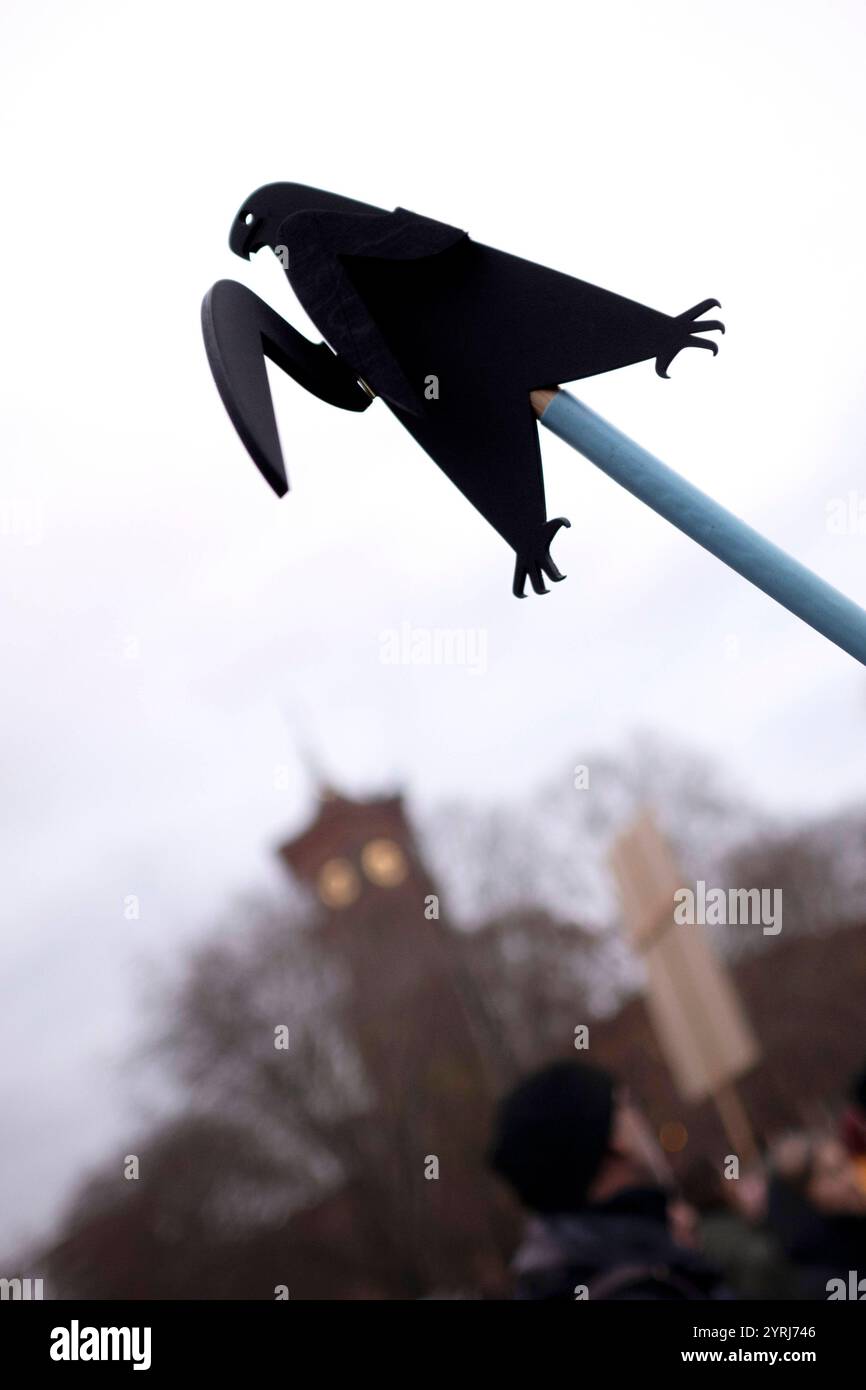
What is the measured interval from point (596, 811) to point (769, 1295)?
23.7 metres

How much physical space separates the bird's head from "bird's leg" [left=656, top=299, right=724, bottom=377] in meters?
0.35

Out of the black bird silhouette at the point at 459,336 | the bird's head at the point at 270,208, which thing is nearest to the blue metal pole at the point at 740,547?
the black bird silhouette at the point at 459,336

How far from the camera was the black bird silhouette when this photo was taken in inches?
47.0

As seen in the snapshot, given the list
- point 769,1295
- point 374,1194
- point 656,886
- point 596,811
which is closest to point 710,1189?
point 374,1194

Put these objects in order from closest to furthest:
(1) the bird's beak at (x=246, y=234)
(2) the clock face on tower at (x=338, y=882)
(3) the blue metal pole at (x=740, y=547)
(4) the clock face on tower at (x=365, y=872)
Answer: (3) the blue metal pole at (x=740, y=547) → (1) the bird's beak at (x=246, y=234) → (2) the clock face on tower at (x=338, y=882) → (4) the clock face on tower at (x=365, y=872)

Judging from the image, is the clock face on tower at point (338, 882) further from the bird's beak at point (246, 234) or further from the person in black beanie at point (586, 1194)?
the bird's beak at point (246, 234)

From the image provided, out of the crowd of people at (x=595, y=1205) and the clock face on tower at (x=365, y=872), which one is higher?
the clock face on tower at (x=365, y=872)

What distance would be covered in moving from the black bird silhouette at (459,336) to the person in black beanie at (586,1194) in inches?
63.8

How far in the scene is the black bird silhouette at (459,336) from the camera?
1.19 meters

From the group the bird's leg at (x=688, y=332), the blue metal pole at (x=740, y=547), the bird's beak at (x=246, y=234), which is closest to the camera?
the blue metal pole at (x=740, y=547)

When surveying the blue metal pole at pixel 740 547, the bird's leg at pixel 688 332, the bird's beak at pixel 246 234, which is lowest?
the blue metal pole at pixel 740 547

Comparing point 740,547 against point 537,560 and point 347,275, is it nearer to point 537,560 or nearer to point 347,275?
point 537,560

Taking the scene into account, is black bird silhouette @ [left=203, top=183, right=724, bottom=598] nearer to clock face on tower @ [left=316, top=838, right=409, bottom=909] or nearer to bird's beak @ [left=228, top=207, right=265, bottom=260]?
bird's beak @ [left=228, top=207, right=265, bottom=260]
